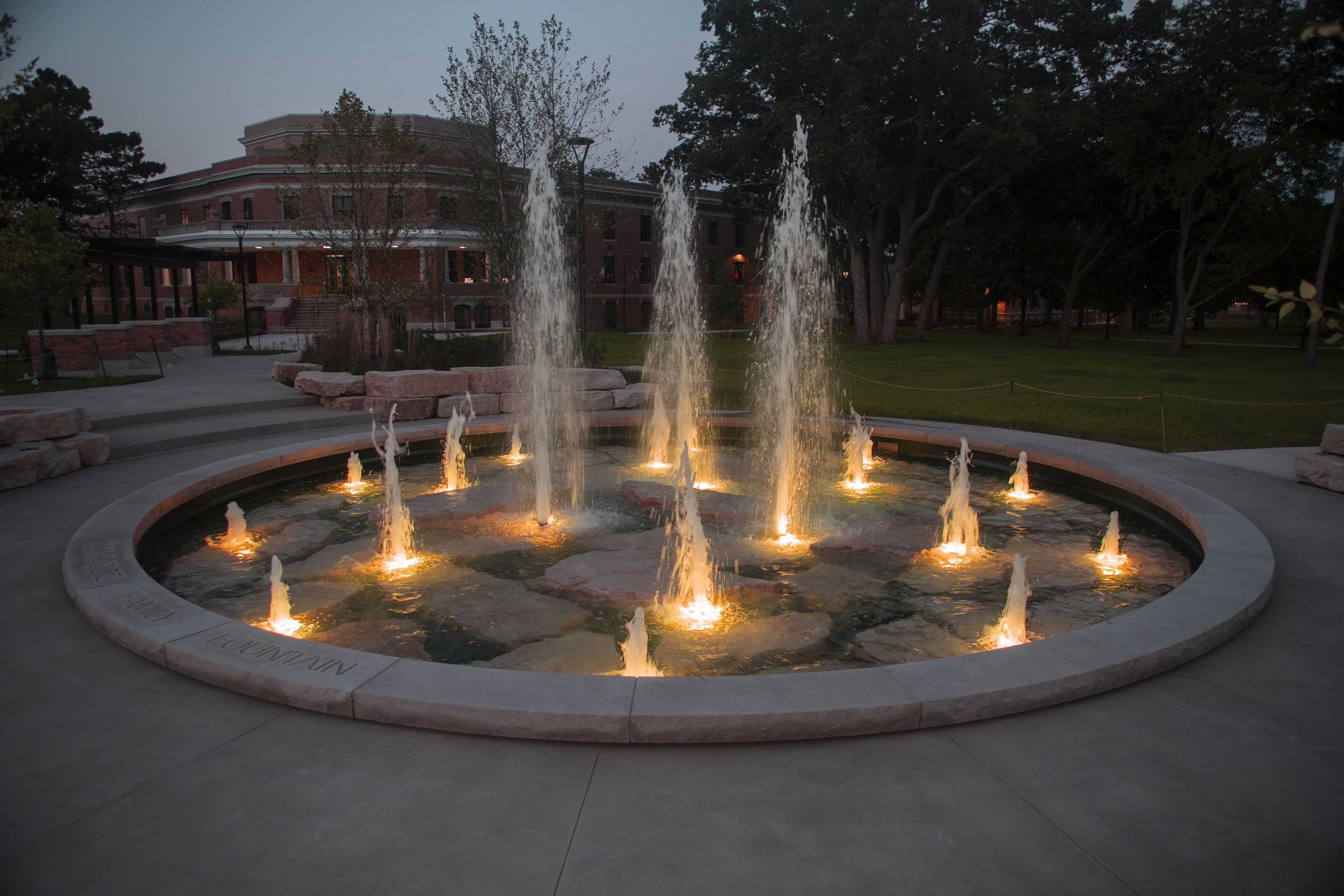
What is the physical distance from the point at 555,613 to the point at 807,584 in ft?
6.51

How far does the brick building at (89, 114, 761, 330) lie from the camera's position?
4472 cm

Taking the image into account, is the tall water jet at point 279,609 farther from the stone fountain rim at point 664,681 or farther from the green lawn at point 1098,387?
the green lawn at point 1098,387

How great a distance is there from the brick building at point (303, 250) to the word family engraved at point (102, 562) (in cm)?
3276

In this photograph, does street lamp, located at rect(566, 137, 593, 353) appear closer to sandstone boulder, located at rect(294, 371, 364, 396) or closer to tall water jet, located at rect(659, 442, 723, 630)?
sandstone boulder, located at rect(294, 371, 364, 396)

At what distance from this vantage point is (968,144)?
3134cm

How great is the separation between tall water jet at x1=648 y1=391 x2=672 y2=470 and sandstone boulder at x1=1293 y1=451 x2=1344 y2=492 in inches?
287

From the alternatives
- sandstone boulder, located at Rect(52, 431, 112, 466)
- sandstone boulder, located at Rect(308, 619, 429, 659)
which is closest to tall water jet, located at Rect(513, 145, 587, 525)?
sandstone boulder, located at Rect(308, 619, 429, 659)

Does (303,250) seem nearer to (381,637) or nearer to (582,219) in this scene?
(582,219)

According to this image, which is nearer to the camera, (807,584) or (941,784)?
(941,784)

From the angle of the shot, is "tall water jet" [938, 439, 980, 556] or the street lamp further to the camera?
the street lamp

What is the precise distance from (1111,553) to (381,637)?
19.5 ft

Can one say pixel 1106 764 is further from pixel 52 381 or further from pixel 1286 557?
pixel 52 381

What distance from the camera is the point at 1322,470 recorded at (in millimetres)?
8398

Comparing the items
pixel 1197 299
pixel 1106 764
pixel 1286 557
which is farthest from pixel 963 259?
pixel 1106 764
